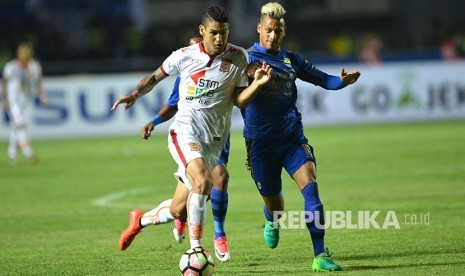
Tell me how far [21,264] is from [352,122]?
63.0 ft

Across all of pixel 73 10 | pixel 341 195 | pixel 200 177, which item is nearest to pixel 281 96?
pixel 200 177

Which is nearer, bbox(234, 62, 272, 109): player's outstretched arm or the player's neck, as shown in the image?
bbox(234, 62, 272, 109): player's outstretched arm

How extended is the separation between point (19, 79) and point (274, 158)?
44.4ft

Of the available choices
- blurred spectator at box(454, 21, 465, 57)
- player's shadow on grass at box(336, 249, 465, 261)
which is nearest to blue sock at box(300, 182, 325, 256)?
player's shadow on grass at box(336, 249, 465, 261)

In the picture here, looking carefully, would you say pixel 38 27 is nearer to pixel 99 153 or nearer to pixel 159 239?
pixel 99 153

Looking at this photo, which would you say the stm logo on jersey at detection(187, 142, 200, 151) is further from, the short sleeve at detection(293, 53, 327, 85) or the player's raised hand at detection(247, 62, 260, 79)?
the short sleeve at detection(293, 53, 327, 85)

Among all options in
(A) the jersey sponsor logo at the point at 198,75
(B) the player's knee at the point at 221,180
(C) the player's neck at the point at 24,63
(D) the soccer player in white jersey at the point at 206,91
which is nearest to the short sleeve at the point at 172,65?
(D) the soccer player in white jersey at the point at 206,91

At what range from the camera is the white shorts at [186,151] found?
8.18 m

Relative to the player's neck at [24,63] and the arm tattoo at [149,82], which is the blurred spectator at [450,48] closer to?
the player's neck at [24,63]

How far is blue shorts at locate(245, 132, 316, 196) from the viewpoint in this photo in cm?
881

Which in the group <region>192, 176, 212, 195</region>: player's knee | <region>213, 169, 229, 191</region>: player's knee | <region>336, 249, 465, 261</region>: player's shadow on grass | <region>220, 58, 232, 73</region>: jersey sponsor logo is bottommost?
<region>336, 249, 465, 261</region>: player's shadow on grass

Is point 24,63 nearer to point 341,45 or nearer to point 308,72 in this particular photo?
point 308,72

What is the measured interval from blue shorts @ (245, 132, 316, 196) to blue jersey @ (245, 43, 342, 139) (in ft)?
0.24

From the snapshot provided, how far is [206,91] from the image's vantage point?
8.34 metres
